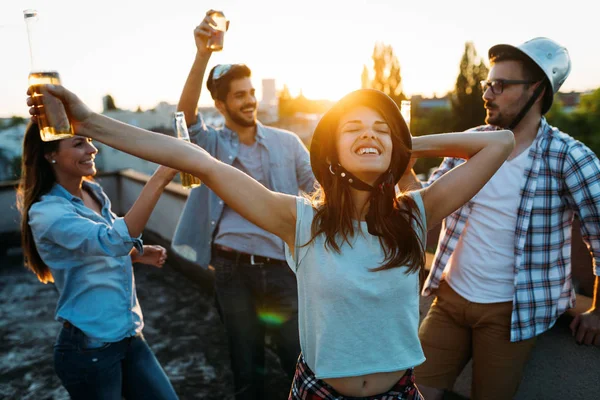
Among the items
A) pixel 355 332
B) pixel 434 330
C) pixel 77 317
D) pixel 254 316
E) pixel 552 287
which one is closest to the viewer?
pixel 355 332

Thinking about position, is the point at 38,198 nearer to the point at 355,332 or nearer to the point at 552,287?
the point at 355,332

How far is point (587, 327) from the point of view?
2.34 m

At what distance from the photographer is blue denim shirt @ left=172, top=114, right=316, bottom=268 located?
294cm

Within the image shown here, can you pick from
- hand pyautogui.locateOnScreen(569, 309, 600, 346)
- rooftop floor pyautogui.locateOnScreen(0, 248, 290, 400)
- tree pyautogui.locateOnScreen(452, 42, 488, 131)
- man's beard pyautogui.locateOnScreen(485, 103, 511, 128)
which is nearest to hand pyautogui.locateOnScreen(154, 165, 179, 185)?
man's beard pyautogui.locateOnScreen(485, 103, 511, 128)

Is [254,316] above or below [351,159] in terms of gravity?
below

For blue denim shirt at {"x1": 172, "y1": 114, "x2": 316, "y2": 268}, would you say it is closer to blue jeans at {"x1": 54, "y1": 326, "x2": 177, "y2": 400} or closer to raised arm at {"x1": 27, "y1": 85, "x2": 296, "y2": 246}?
blue jeans at {"x1": 54, "y1": 326, "x2": 177, "y2": 400}

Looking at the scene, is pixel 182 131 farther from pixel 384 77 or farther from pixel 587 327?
pixel 384 77

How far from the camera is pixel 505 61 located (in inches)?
96.4

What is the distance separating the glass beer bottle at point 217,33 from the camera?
242 cm

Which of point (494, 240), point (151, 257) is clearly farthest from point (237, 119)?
point (494, 240)

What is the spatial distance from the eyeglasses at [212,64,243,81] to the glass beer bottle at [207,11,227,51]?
354 millimetres

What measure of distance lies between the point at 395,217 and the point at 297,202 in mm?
354

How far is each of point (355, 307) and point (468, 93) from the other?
44936mm

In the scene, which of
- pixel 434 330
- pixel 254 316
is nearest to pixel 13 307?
pixel 254 316
